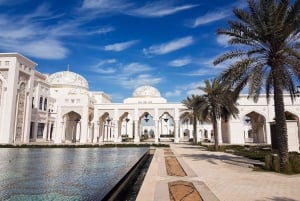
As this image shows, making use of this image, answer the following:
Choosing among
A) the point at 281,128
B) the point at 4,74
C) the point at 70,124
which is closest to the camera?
the point at 281,128

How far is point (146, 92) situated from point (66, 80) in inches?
727

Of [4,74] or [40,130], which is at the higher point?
[4,74]

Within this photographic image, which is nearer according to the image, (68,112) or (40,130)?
(68,112)

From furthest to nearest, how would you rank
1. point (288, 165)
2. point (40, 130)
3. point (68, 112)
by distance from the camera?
Result: point (40, 130) → point (68, 112) → point (288, 165)

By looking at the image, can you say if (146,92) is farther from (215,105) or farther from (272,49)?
(272,49)

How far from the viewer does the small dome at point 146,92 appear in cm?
6047

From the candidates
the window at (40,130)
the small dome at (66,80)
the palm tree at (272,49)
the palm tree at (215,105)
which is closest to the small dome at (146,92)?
the small dome at (66,80)

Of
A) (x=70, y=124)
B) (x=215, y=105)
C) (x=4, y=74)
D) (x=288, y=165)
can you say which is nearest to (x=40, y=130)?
(x=70, y=124)

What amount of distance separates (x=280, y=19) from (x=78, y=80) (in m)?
51.6

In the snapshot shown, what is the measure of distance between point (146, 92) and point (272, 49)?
50667 mm

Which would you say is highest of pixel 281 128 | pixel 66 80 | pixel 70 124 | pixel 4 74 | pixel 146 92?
pixel 66 80

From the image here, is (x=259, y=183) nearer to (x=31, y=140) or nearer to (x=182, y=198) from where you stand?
(x=182, y=198)

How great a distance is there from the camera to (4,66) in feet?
111

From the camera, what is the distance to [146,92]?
60.6 m
